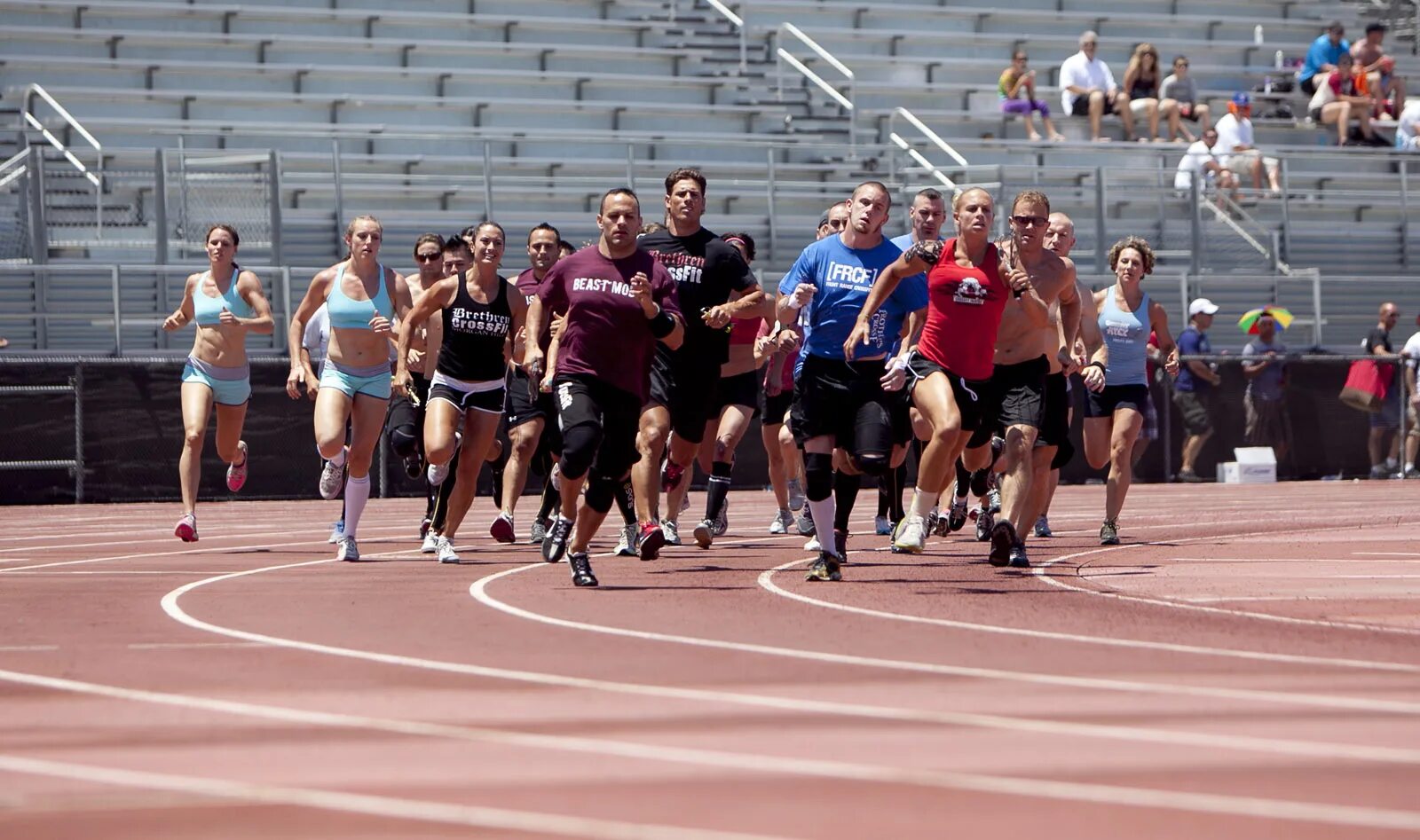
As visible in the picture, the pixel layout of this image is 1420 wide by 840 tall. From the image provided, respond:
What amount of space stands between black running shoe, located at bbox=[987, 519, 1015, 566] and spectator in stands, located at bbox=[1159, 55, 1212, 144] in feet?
65.4

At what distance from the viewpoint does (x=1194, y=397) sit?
25516 mm

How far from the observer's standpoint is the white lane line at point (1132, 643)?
7.88 meters

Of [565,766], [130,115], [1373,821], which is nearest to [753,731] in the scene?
[565,766]

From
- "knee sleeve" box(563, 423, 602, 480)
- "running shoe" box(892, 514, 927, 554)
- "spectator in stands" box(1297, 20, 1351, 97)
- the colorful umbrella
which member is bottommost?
"running shoe" box(892, 514, 927, 554)

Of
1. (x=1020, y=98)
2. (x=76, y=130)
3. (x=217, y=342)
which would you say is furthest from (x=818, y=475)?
(x=1020, y=98)

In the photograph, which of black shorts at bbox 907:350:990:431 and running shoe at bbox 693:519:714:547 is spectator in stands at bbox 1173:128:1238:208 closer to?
running shoe at bbox 693:519:714:547

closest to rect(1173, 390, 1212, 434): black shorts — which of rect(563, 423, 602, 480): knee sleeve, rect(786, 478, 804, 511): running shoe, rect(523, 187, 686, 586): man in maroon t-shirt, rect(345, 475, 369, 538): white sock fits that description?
rect(786, 478, 804, 511): running shoe

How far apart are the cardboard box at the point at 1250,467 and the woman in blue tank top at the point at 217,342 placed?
44.5 feet

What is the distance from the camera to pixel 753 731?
6.40 m

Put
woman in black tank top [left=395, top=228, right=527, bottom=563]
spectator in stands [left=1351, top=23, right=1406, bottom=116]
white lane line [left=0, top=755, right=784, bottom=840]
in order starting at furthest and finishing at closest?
spectator in stands [left=1351, top=23, right=1406, bottom=116] → woman in black tank top [left=395, top=228, right=527, bottom=563] → white lane line [left=0, top=755, right=784, bottom=840]

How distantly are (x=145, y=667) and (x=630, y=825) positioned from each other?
3.67 meters

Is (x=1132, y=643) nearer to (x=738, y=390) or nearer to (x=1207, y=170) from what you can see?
(x=738, y=390)

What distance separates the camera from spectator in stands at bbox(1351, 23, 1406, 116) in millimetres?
32469

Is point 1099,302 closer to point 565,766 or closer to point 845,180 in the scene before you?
point 565,766
